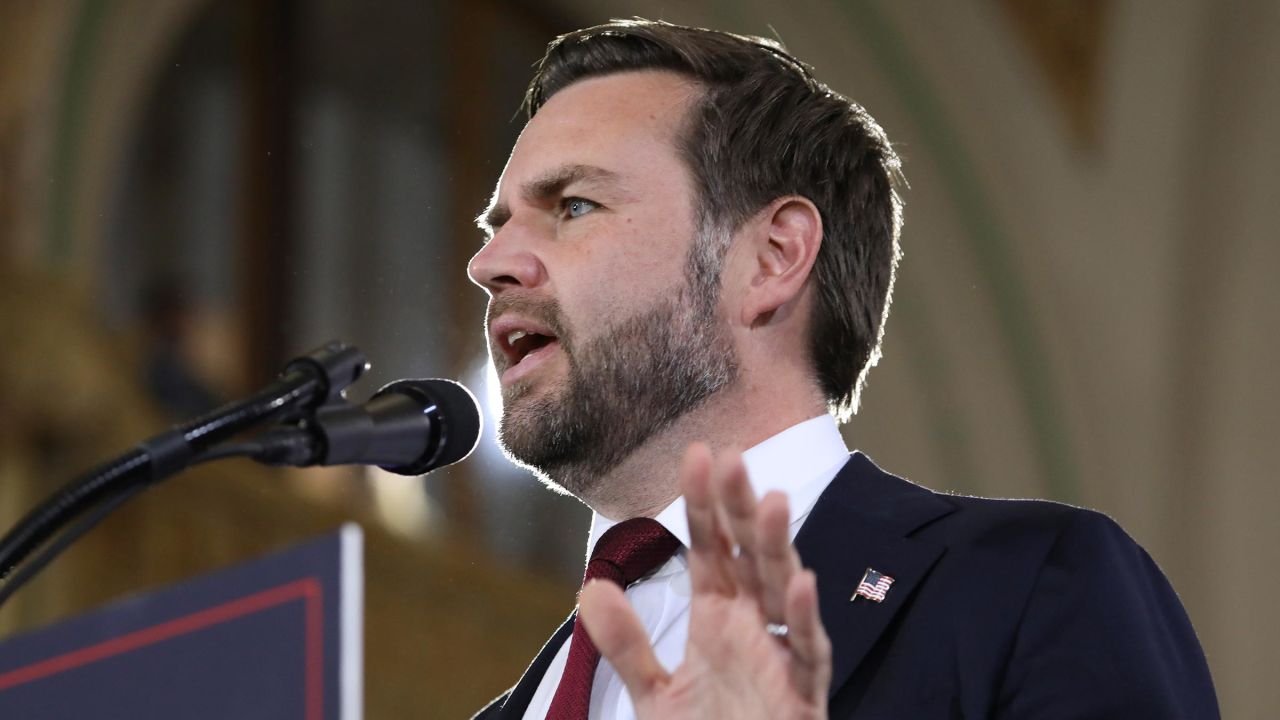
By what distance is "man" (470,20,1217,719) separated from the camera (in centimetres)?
161

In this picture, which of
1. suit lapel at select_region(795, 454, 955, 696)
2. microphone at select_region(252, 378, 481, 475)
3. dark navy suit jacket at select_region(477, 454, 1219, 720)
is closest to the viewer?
microphone at select_region(252, 378, 481, 475)

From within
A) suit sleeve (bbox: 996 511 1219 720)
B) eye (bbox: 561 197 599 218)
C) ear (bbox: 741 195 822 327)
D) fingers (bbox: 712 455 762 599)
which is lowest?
suit sleeve (bbox: 996 511 1219 720)

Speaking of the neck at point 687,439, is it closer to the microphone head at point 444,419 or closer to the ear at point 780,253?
the ear at point 780,253

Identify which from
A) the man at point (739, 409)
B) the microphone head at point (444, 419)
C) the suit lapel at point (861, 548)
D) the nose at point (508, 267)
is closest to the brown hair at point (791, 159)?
the man at point (739, 409)

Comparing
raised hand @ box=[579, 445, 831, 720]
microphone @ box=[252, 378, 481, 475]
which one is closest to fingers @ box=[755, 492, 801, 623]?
raised hand @ box=[579, 445, 831, 720]

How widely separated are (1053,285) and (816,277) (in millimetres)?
3852

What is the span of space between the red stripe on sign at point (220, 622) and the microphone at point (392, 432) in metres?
0.14

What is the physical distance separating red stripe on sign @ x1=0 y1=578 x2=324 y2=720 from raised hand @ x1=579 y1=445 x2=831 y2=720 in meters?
0.23

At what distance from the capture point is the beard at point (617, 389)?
207 centimetres

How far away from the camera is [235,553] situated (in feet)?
16.2

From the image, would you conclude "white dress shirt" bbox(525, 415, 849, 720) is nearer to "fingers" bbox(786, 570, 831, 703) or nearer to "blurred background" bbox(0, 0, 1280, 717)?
"fingers" bbox(786, 570, 831, 703)

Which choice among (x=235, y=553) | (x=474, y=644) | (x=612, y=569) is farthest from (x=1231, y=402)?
(x=612, y=569)

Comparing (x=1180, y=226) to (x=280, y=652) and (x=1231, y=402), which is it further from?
(x=280, y=652)

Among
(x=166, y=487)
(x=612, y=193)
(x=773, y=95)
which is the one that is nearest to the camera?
(x=612, y=193)
